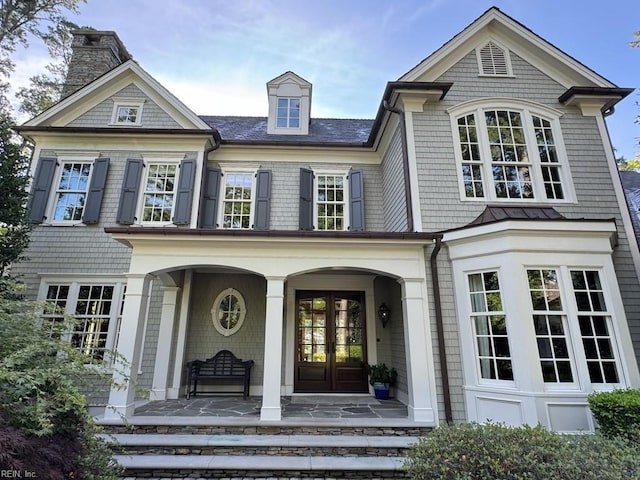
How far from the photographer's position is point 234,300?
324 inches

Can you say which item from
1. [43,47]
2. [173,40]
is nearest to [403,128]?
[173,40]

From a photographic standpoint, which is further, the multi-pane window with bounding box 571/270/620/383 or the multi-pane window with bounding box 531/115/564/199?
the multi-pane window with bounding box 531/115/564/199

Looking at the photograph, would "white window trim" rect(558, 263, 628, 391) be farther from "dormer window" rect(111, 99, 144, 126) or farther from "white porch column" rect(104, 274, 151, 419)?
"dormer window" rect(111, 99, 144, 126)

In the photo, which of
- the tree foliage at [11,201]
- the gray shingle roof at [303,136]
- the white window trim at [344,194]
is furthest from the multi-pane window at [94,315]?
the white window trim at [344,194]

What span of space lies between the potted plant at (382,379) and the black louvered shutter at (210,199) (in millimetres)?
5452

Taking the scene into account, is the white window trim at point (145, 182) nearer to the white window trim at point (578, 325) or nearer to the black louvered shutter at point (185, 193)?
the black louvered shutter at point (185, 193)

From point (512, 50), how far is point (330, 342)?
8515mm

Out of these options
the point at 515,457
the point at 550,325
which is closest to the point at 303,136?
the point at 550,325

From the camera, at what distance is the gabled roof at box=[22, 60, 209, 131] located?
27.0 ft

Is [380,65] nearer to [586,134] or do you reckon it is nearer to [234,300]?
[586,134]

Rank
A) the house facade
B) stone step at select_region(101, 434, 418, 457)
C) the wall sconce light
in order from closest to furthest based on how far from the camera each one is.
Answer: stone step at select_region(101, 434, 418, 457)
the house facade
the wall sconce light

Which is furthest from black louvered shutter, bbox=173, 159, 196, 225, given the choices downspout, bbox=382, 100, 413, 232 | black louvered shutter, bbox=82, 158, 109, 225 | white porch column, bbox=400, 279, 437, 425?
white porch column, bbox=400, 279, 437, 425

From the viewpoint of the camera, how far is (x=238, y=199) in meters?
8.45

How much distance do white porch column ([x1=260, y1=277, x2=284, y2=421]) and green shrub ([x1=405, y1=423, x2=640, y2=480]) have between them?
264 centimetres
